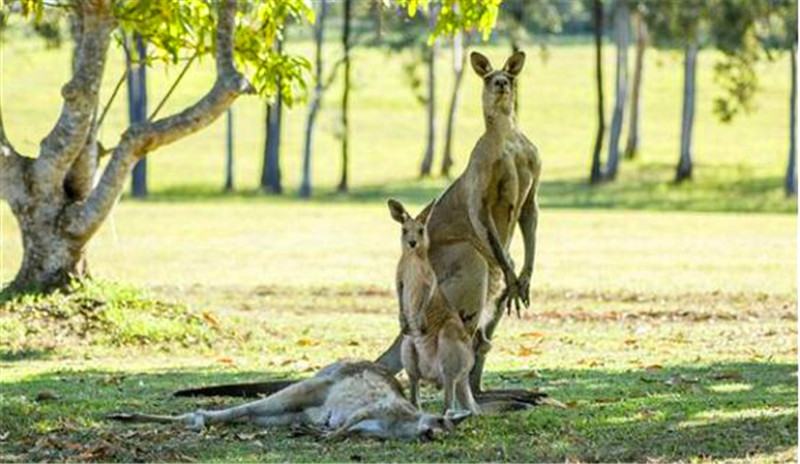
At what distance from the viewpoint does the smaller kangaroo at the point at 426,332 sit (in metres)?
11.7

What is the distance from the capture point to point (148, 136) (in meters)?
19.4

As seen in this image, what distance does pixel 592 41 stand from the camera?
398 feet

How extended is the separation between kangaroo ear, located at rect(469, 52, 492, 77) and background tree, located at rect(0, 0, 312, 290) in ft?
21.4

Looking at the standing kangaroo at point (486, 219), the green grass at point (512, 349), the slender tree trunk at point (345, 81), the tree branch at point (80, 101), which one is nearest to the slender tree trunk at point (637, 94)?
the slender tree trunk at point (345, 81)

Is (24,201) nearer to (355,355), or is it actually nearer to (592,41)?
(355,355)

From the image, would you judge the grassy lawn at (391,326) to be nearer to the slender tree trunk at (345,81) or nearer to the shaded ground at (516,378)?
the shaded ground at (516,378)

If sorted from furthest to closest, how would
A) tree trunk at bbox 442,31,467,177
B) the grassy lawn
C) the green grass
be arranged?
tree trunk at bbox 442,31,467,177 < the grassy lawn < the green grass

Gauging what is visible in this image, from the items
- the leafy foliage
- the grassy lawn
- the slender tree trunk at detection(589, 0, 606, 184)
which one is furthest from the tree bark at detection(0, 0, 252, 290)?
the slender tree trunk at detection(589, 0, 606, 184)

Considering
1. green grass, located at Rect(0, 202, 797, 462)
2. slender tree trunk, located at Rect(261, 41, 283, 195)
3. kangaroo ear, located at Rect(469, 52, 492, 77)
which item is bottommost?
slender tree trunk, located at Rect(261, 41, 283, 195)

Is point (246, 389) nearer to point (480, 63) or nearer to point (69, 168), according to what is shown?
point (480, 63)

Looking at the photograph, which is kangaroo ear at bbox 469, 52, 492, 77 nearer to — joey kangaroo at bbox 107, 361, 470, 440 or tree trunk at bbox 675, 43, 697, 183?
joey kangaroo at bbox 107, 361, 470, 440

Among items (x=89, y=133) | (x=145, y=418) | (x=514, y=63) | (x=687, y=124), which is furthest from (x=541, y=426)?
(x=687, y=124)

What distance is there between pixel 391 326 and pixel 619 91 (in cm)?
4538

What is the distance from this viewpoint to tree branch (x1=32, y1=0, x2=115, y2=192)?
18891mm
